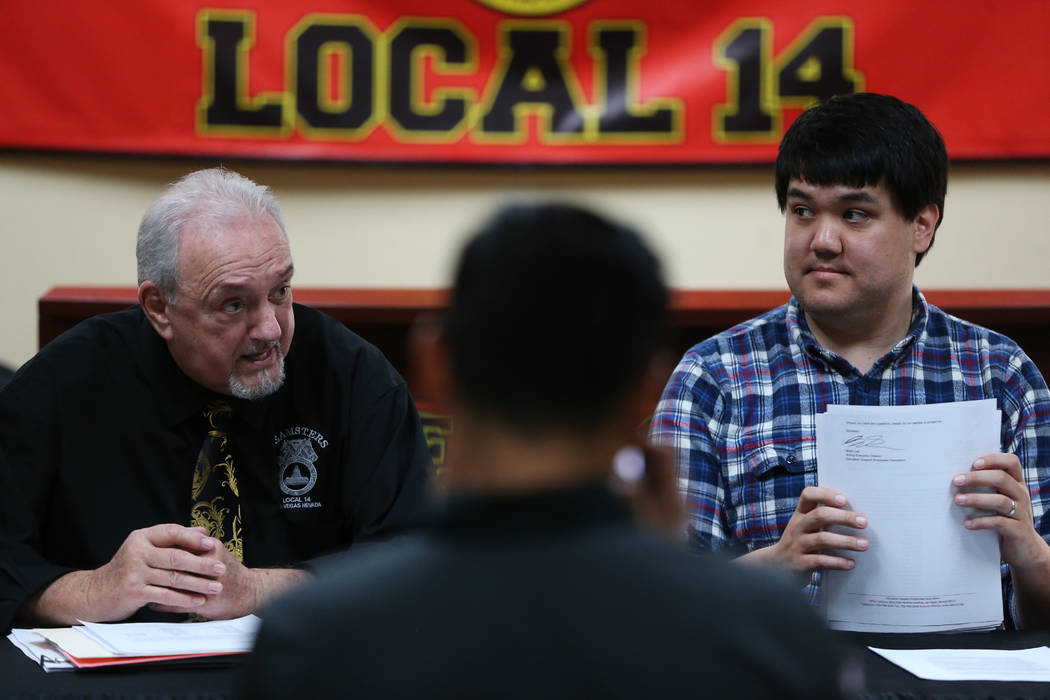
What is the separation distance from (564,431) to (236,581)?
3.30 feet

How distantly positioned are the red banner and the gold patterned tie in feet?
5.05

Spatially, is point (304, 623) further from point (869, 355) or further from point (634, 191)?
point (634, 191)

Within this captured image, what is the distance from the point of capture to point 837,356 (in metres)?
1.82

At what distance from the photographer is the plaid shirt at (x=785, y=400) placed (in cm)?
175

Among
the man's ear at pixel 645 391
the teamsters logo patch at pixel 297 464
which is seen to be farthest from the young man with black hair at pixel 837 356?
the man's ear at pixel 645 391

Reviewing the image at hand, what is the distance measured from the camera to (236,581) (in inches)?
59.9

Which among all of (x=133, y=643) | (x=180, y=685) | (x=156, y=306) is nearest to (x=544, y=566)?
(x=180, y=685)

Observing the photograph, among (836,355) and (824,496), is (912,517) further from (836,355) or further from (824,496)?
(836,355)

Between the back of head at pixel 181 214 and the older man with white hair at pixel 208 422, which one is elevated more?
the back of head at pixel 181 214

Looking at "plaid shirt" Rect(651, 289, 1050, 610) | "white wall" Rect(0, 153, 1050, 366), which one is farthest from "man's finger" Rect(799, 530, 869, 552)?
"white wall" Rect(0, 153, 1050, 366)

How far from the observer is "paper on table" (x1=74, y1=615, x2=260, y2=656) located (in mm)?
1303

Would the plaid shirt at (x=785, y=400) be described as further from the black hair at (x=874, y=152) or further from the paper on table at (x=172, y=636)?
the paper on table at (x=172, y=636)

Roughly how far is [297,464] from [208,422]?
15cm

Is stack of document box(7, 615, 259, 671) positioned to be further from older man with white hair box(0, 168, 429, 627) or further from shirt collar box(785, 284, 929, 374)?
shirt collar box(785, 284, 929, 374)
